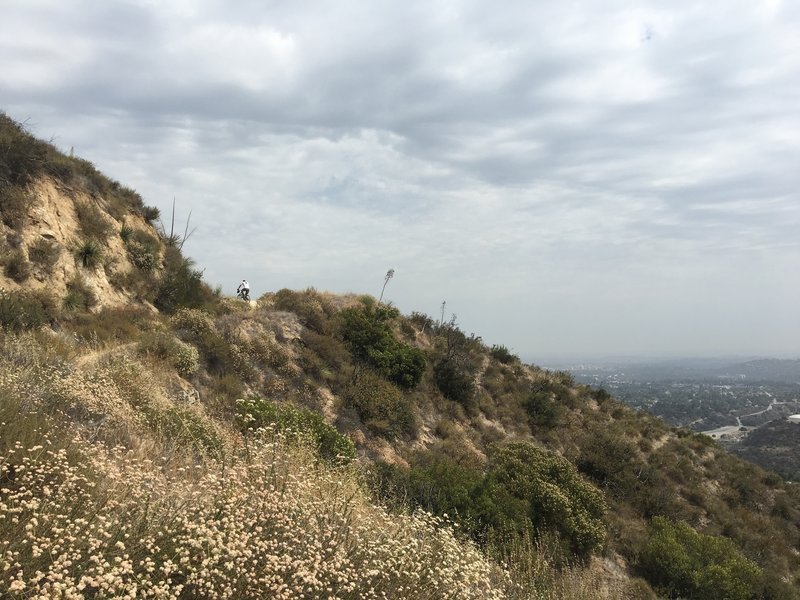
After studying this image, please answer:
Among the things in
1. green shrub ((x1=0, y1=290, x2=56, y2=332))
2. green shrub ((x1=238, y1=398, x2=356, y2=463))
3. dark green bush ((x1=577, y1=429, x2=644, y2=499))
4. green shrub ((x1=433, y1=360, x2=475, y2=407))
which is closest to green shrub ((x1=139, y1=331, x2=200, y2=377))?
green shrub ((x1=0, y1=290, x2=56, y2=332))

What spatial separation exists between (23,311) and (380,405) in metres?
9.76

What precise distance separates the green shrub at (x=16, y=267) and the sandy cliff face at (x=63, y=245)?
90 mm

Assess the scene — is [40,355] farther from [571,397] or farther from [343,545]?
[571,397]

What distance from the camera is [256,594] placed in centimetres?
357

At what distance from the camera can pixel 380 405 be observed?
615 inches

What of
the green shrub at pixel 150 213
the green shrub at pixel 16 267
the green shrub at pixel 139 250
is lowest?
the green shrub at pixel 16 267

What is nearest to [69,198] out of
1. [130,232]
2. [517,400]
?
[130,232]

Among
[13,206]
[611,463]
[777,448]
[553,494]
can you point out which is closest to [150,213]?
[13,206]

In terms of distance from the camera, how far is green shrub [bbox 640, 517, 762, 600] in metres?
11.4

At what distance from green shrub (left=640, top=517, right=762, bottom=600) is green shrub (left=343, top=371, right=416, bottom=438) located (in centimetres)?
773

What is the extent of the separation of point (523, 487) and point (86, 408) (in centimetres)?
1002

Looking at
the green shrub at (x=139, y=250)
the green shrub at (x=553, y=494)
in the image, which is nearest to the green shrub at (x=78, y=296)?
the green shrub at (x=139, y=250)

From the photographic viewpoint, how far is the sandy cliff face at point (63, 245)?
40.4 feet

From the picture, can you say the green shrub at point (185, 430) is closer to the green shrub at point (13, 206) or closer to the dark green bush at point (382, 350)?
the green shrub at point (13, 206)
